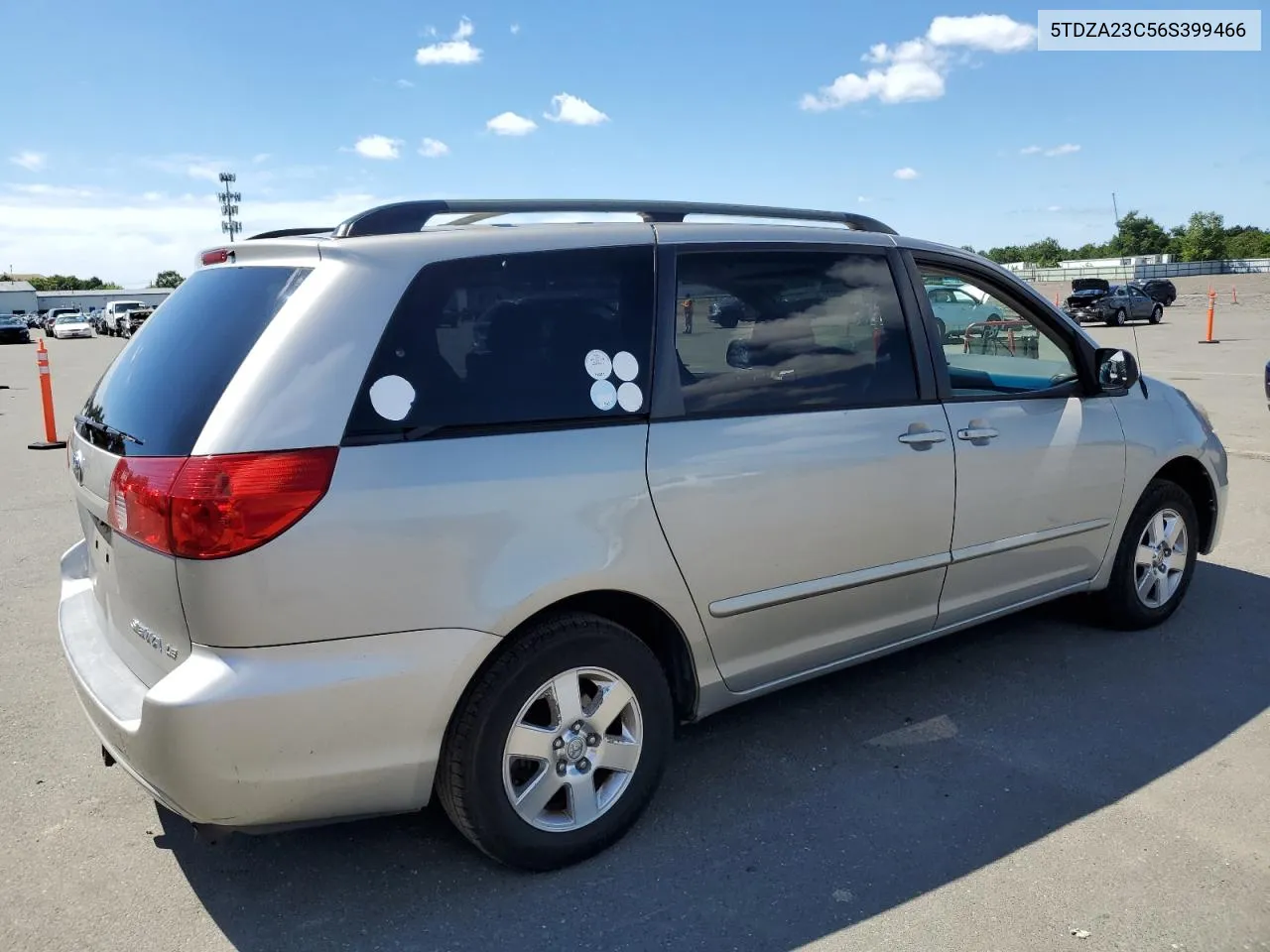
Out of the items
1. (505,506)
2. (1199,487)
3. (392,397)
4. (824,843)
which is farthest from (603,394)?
(1199,487)

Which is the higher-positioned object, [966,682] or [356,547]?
[356,547]

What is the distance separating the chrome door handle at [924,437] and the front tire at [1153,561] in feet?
4.91

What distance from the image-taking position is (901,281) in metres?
3.77

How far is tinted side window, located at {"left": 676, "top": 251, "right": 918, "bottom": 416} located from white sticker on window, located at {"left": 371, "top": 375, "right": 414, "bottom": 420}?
893 mm

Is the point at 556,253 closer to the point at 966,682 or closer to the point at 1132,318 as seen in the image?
the point at 966,682

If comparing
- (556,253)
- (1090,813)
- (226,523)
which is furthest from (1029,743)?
(226,523)

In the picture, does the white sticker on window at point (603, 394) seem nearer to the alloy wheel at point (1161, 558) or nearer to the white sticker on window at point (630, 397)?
the white sticker on window at point (630, 397)

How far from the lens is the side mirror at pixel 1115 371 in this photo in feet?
14.4

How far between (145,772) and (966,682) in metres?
3.19

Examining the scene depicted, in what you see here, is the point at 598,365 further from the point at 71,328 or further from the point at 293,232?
the point at 71,328

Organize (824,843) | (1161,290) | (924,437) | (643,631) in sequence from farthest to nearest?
(1161,290) < (924,437) < (643,631) < (824,843)

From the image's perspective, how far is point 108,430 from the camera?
285cm

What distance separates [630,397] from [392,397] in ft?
2.40

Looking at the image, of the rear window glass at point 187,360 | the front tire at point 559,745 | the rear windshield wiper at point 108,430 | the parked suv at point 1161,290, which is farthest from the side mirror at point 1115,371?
the parked suv at point 1161,290
